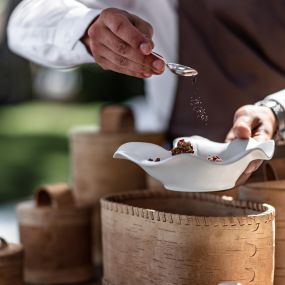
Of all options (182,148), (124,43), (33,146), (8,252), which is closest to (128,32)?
(124,43)

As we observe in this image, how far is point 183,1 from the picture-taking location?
1950 millimetres

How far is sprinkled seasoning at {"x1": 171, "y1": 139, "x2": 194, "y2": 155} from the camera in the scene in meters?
1.24

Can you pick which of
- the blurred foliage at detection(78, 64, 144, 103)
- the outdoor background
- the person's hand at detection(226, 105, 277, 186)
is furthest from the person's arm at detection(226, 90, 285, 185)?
the blurred foliage at detection(78, 64, 144, 103)

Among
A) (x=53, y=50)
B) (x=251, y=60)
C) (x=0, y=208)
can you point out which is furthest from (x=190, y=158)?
(x=0, y=208)

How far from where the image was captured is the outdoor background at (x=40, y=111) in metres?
4.80

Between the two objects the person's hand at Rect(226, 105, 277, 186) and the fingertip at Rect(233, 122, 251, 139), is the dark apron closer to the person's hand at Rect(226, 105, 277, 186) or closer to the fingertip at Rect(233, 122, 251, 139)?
the person's hand at Rect(226, 105, 277, 186)

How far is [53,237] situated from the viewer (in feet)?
5.65

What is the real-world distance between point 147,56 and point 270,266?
1.29ft

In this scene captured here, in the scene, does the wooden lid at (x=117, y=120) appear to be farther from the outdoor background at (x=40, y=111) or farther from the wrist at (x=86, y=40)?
the outdoor background at (x=40, y=111)

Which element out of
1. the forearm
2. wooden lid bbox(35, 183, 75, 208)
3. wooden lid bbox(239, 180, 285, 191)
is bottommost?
wooden lid bbox(35, 183, 75, 208)

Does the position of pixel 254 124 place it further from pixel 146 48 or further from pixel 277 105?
pixel 146 48

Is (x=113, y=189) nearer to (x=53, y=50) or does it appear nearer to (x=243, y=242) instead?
(x=53, y=50)

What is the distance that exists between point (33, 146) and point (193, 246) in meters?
4.85

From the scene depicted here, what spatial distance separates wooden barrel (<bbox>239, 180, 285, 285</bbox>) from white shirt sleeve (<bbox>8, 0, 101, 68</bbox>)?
0.41 meters
